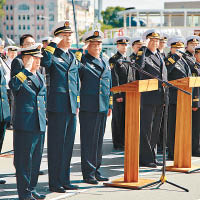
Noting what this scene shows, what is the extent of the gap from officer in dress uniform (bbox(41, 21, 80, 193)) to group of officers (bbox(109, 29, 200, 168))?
984 millimetres

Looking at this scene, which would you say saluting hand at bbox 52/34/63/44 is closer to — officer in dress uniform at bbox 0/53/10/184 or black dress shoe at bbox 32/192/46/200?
officer in dress uniform at bbox 0/53/10/184

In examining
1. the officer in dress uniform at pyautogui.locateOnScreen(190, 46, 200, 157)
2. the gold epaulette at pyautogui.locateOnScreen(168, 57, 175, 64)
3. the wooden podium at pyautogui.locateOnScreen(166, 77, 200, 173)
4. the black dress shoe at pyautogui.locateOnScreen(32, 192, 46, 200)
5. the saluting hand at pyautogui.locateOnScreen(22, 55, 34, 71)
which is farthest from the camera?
the officer in dress uniform at pyautogui.locateOnScreen(190, 46, 200, 157)

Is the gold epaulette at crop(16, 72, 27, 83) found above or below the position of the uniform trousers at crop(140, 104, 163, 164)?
above

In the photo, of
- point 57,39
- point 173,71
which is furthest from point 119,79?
point 57,39

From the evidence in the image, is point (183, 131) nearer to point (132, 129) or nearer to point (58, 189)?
point (132, 129)

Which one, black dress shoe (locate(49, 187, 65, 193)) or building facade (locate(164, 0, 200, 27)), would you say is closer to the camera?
black dress shoe (locate(49, 187, 65, 193))

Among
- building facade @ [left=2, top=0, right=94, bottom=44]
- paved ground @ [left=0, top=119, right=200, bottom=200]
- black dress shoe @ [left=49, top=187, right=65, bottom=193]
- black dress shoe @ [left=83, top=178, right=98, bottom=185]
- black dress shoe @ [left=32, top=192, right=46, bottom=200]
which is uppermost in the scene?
building facade @ [left=2, top=0, right=94, bottom=44]

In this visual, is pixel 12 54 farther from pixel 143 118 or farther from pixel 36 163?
pixel 36 163

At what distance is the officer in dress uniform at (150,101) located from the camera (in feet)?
27.9

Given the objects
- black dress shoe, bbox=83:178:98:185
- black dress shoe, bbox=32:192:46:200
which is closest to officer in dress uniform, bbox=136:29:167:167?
black dress shoe, bbox=83:178:98:185

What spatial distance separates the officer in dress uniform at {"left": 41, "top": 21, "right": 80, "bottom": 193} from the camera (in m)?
6.76

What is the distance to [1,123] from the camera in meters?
7.75

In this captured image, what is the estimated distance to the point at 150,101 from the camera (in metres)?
8.52

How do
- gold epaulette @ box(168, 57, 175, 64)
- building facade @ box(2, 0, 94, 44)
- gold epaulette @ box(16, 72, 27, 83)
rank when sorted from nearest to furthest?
gold epaulette @ box(16, 72, 27, 83)
gold epaulette @ box(168, 57, 175, 64)
building facade @ box(2, 0, 94, 44)
